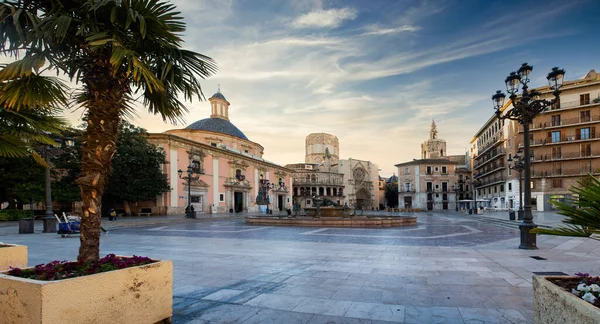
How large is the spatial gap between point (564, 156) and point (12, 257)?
5348 cm

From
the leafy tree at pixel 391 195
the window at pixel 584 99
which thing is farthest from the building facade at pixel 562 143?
the leafy tree at pixel 391 195

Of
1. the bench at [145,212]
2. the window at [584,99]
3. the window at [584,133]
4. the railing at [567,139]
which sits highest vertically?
the window at [584,99]

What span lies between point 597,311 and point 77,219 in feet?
54.1

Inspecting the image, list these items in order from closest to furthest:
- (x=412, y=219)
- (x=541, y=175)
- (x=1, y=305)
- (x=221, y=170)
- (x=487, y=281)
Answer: (x=1, y=305), (x=487, y=281), (x=412, y=219), (x=221, y=170), (x=541, y=175)

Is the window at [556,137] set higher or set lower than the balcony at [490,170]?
higher

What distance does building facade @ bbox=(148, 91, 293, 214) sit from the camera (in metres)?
33.2

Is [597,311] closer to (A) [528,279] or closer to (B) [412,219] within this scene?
(A) [528,279]

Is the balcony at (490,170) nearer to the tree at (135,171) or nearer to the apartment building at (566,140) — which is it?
the apartment building at (566,140)

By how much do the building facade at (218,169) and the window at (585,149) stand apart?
1600 inches

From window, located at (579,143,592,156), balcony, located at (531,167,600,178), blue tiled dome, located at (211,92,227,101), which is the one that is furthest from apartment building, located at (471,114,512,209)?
blue tiled dome, located at (211,92,227,101)

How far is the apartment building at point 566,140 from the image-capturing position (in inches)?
1622

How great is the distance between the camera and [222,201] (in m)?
40.8

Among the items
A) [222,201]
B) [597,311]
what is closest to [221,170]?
[222,201]

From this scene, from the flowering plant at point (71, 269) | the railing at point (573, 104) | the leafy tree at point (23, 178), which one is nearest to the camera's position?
the flowering plant at point (71, 269)
